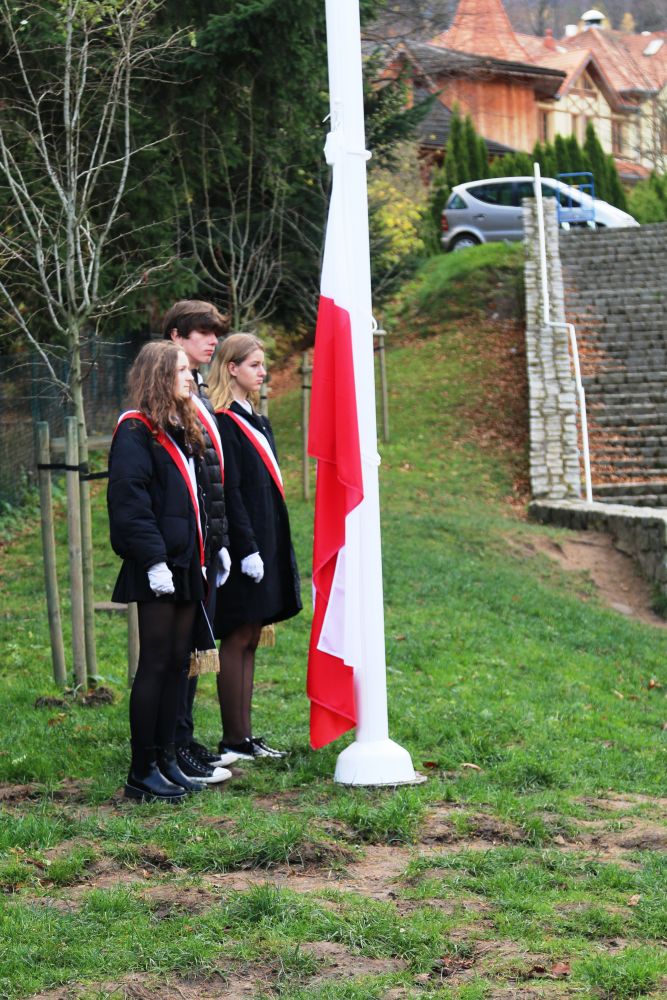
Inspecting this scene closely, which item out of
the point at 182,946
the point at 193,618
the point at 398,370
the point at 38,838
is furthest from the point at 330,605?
the point at 398,370

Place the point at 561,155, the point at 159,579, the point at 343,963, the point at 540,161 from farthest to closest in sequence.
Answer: the point at 561,155 → the point at 540,161 → the point at 159,579 → the point at 343,963

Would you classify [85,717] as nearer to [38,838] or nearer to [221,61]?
[38,838]

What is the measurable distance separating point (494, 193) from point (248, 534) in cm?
2697

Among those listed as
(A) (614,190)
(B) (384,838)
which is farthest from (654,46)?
(B) (384,838)

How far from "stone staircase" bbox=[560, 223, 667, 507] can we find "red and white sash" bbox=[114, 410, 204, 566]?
461 inches

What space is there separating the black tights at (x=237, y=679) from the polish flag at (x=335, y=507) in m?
0.36

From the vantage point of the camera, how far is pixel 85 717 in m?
6.97

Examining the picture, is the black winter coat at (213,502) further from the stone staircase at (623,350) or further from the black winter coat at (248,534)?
the stone staircase at (623,350)

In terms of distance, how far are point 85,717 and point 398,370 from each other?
1559 cm

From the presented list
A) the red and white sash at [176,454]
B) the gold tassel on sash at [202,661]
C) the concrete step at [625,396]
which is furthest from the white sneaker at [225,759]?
the concrete step at [625,396]

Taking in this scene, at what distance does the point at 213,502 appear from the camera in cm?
587

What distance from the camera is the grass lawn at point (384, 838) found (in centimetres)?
388

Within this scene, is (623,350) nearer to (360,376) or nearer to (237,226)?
(237,226)

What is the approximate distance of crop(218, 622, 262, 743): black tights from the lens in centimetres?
617
